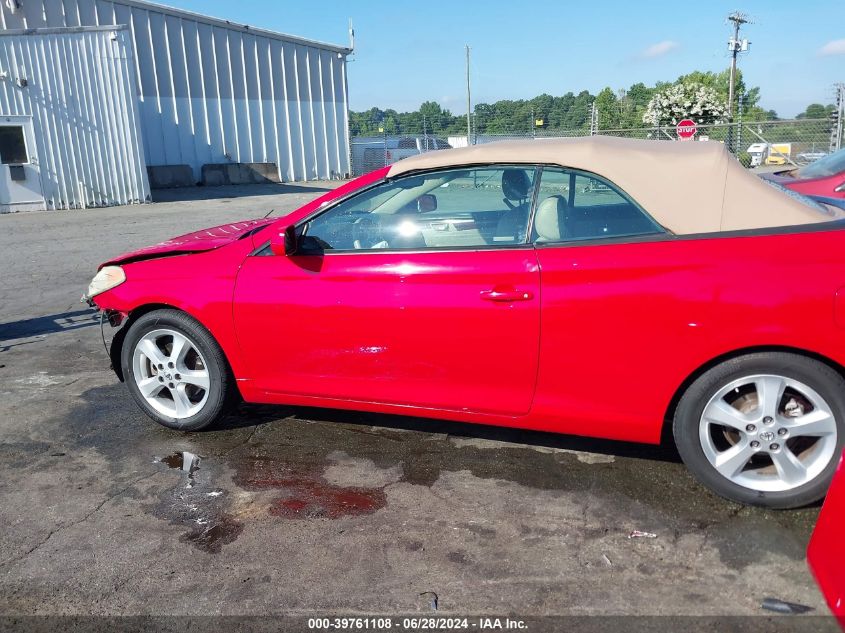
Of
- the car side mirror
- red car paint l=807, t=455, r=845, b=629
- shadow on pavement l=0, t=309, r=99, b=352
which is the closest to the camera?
red car paint l=807, t=455, r=845, b=629

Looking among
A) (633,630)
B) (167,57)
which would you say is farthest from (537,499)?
(167,57)

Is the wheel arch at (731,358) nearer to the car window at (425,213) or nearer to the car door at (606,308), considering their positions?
the car door at (606,308)

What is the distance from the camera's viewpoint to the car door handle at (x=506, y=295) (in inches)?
130

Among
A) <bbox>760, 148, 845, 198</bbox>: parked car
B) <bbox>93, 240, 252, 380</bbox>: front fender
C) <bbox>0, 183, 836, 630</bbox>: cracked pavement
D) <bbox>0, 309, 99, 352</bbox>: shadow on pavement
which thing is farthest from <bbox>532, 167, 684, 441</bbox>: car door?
<bbox>0, 309, 99, 352</bbox>: shadow on pavement

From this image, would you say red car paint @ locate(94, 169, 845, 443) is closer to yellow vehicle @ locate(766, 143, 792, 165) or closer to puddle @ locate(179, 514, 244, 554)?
puddle @ locate(179, 514, 244, 554)

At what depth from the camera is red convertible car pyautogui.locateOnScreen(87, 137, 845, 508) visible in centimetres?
303

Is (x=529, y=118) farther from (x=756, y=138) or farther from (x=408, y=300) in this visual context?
(x=408, y=300)

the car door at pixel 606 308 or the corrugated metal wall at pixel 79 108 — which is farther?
the corrugated metal wall at pixel 79 108

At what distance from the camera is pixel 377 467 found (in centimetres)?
376

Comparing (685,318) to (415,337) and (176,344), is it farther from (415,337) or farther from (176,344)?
(176,344)

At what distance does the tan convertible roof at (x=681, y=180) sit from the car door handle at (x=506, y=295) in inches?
27.3

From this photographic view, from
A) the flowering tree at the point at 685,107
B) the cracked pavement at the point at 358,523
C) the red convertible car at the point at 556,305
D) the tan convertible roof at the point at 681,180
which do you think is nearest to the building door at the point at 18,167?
the cracked pavement at the point at 358,523

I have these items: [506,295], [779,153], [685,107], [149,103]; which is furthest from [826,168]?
[149,103]

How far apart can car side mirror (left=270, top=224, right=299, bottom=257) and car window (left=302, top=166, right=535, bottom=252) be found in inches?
3.1
